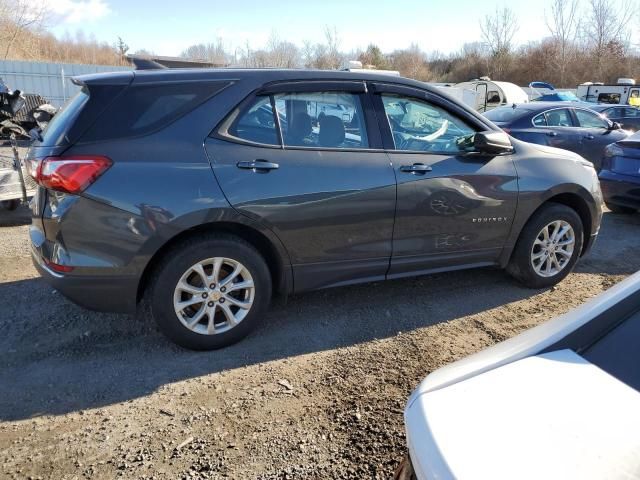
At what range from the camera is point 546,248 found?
4.54 m

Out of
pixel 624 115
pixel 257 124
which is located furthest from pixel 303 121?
pixel 624 115

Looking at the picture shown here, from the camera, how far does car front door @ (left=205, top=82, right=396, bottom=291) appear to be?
3332mm

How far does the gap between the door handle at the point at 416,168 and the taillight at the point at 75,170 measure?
6.63ft

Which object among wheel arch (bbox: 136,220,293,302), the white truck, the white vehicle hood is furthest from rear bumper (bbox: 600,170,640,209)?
the white truck

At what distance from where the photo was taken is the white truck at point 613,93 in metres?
23.9

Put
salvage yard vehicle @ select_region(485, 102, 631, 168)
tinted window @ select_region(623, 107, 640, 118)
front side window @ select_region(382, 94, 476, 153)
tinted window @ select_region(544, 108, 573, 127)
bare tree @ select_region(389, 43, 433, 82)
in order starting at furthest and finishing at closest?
bare tree @ select_region(389, 43, 433, 82)
tinted window @ select_region(623, 107, 640, 118)
tinted window @ select_region(544, 108, 573, 127)
salvage yard vehicle @ select_region(485, 102, 631, 168)
front side window @ select_region(382, 94, 476, 153)

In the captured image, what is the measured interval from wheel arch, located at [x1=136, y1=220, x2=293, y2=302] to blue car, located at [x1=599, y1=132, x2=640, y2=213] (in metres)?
5.57

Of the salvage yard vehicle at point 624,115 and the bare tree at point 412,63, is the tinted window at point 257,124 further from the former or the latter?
the bare tree at point 412,63

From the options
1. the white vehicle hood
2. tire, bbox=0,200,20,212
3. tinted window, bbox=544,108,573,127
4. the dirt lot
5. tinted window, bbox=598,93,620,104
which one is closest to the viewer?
the white vehicle hood

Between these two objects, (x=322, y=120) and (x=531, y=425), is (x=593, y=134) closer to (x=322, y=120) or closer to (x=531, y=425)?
(x=322, y=120)

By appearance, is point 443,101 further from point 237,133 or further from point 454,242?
point 237,133

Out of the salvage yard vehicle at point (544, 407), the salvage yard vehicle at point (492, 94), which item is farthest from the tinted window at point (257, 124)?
the salvage yard vehicle at point (492, 94)

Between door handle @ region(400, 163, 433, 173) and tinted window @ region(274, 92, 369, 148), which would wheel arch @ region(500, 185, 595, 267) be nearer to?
door handle @ region(400, 163, 433, 173)

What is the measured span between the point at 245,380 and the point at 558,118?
341 inches
